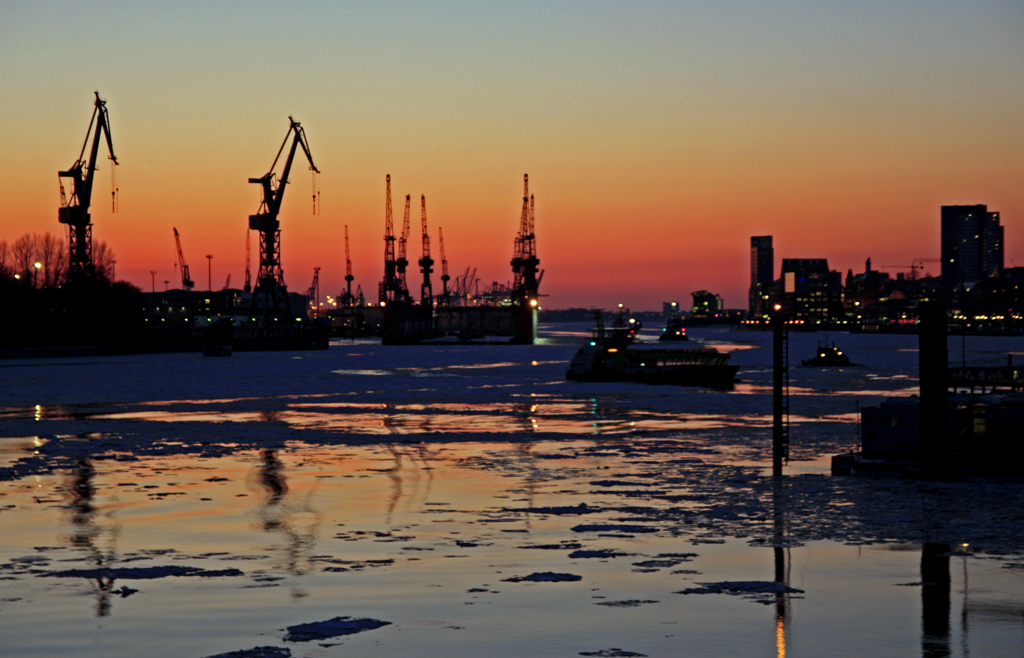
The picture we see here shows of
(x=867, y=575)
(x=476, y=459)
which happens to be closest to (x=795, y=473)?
(x=476, y=459)

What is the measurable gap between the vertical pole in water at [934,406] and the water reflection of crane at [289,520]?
15.0m

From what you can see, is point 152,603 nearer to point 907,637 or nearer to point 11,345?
point 907,637

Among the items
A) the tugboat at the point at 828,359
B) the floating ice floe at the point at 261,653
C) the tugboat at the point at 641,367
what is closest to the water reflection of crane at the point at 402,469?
the floating ice floe at the point at 261,653

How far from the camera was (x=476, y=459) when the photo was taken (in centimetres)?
3112

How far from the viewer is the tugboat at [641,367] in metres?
78.8

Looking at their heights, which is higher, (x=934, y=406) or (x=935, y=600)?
(x=934, y=406)

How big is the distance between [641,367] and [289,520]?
→ 64.8 meters

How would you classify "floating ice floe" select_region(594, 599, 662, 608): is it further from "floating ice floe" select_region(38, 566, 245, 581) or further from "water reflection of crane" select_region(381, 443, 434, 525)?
"water reflection of crane" select_region(381, 443, 434, 525)

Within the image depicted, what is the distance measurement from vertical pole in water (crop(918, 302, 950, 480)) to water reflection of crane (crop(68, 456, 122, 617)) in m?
18.9

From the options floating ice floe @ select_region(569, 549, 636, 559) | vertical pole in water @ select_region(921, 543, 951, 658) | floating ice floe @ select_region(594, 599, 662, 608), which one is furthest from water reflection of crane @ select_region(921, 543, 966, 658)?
floating ice floe @ select_region(569, 549, 636, 559)

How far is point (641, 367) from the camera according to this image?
83.8 meters

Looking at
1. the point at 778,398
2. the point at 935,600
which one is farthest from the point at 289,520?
the point at 778,398

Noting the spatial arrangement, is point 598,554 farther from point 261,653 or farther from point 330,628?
point 261,653

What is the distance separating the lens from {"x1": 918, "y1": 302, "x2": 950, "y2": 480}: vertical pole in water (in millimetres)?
25667
